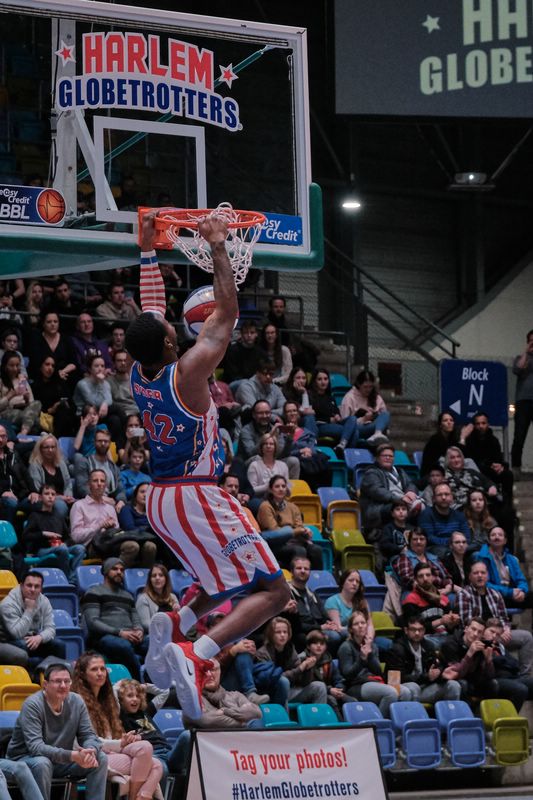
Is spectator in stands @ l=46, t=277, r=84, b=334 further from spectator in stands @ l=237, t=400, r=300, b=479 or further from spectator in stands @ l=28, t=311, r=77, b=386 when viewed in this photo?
spectator in stands @ l=237, t=400, r=300, b=479

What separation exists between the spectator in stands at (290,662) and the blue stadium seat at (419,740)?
78cm

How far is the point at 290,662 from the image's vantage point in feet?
45.2

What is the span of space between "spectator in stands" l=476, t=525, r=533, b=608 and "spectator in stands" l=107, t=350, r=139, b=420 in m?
4.16

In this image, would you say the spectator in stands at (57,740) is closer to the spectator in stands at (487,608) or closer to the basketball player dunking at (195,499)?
the basketball player dunking at (195,499)

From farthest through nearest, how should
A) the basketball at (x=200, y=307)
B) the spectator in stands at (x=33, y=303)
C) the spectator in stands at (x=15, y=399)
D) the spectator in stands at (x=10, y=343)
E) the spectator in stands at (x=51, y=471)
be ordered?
the spectator in stands at (x=33, y=303)
the spectator in stands at (x=10, y=343)
the spectator in stands at (x=15, y=399)
the spectator in stands at (x=51, y=471)
the basketball at (x=200, y=307)

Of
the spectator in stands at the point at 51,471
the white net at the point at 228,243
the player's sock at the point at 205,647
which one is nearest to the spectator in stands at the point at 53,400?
the spectator in stands at the point at 51,471

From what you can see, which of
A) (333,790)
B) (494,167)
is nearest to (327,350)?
(494,167)

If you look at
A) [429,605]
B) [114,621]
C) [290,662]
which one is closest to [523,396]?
[429,605]

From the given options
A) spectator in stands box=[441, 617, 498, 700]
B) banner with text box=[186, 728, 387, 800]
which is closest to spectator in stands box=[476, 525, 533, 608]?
spectator in stands box=[441, 617, 498, 700]

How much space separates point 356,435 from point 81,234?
9.42 meters

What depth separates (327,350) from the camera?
20.6m

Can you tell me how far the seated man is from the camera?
1402 cm

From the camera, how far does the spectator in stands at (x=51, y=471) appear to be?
14.2 metres

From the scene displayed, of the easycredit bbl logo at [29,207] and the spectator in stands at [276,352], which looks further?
the spectator in stands at [276,352]
